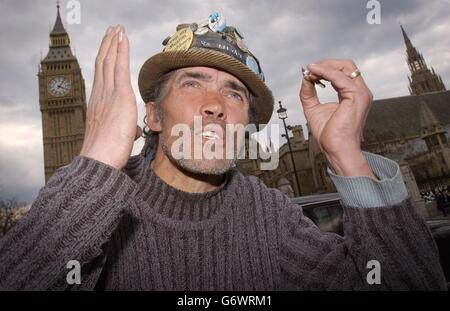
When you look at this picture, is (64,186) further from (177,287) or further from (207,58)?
(207,58)

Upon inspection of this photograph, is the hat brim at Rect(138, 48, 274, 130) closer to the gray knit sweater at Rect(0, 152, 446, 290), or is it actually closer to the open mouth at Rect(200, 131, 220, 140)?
the open mouth at Rect(200, 131, 220, 140)

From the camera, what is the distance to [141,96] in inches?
109

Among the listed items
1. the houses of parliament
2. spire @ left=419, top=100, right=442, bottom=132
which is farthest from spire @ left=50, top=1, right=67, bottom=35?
spire @ left=419, top=100, right=442, bottom=132

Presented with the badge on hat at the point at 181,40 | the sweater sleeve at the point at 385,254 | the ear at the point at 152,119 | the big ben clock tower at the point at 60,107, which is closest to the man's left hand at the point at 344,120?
the sweater sleeve at the point at 385,254

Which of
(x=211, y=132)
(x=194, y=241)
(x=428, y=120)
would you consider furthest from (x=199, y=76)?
(x=428, y=120)

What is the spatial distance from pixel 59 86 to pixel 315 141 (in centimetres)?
7028

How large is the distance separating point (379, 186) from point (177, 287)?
53.8 inches

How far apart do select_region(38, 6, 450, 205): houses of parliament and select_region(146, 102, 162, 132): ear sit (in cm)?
132

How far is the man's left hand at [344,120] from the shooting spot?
5.08ft

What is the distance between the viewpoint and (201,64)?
2193mm

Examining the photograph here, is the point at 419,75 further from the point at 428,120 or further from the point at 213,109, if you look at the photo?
the point at 213,109

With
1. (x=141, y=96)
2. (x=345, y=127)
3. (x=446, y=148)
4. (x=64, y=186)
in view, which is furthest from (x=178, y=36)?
(x=446, y=148)

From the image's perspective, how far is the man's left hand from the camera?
155 cm

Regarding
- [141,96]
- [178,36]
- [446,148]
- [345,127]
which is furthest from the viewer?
[446,148]
